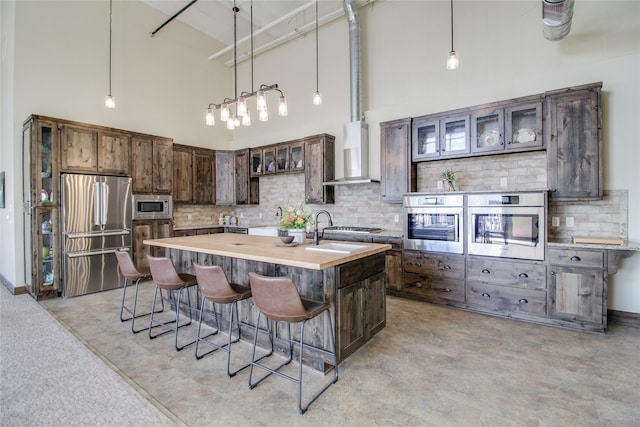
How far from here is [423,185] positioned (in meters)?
4.96

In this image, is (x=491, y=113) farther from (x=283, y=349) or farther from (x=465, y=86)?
(x=283, y=349)

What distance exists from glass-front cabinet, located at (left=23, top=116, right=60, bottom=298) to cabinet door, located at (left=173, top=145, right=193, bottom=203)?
2015mm

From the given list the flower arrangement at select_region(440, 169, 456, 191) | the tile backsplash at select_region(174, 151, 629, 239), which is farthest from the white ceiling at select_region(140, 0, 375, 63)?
the flower arrangement at select_region(440, 169, 456, 191)

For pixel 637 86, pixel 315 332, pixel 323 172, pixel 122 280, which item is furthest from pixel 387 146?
pixel 122 280

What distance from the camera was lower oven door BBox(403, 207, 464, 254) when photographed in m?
4.08

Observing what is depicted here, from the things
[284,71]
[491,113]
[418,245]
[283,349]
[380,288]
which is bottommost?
[283,349]

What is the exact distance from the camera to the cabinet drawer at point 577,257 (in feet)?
10.7

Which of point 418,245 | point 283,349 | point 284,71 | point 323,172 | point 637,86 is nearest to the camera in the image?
point 283,349

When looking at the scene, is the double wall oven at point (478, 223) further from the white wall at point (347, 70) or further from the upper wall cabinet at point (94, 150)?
the upper wall cabinet at point (94, 150)

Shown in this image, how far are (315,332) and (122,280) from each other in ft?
13.8

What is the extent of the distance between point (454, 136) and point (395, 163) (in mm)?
912

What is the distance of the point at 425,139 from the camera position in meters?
4.68

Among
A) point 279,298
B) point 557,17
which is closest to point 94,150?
point 279,298

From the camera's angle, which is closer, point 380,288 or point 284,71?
point 380,288
